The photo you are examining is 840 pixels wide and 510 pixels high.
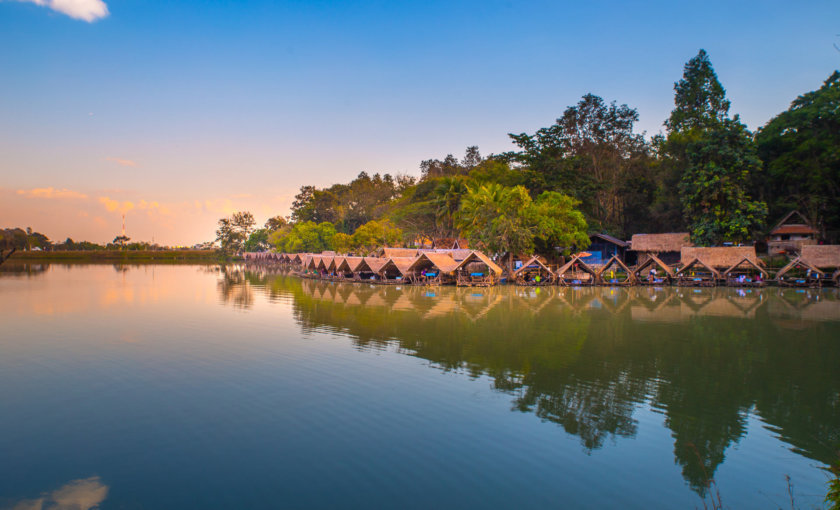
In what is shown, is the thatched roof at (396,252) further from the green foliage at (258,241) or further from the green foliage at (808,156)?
the green foliage at (258,241)

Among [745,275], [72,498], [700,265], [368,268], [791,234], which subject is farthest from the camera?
[368,268]

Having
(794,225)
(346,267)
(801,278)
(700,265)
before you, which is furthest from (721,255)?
(346,267)

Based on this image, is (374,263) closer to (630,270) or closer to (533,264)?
(533,264)

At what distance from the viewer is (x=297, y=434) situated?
536cm

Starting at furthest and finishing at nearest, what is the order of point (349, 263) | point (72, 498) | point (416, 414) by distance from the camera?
point (349, 263), point (416, 414), point (72, 498)

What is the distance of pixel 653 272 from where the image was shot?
26.2 metres

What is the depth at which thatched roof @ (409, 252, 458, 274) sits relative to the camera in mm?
25156

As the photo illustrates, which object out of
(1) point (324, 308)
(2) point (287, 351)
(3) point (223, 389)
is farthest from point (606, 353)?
(1) point (324, 308)

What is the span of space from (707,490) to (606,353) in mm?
5113

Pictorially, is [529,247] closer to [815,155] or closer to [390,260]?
[390,260]

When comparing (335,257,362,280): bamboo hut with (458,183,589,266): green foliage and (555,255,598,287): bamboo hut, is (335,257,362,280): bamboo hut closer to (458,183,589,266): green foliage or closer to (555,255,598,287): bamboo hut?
(458,183,589,266): green foliage

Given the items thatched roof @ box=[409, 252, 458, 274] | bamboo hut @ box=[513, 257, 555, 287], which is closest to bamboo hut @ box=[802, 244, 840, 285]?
bamboo hut @ box=[513, 257, 555, 287]

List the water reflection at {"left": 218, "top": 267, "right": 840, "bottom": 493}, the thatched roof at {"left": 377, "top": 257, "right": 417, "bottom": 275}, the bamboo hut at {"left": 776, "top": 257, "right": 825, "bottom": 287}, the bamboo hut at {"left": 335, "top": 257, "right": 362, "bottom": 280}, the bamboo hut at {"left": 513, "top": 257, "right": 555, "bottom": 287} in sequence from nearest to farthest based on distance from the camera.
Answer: the water reflection at {"left": 218, "top": 267, "right": 840, "bottom": 493} < the bamboo hut at {"left": 776, "top": 257, "right": 825, "bottom": 287} < the thatched roof at {"left": 377, "top": 257, "right": 417, "bottom": 275} < the bamboo hut at {"left": 513, "top": 257, "right": 555, "bottom": 287} < the bamboo hut at {"left": 335, "top": 257, "right": 362, "bottom": 280}

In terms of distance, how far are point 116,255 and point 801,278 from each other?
84.1 meters
